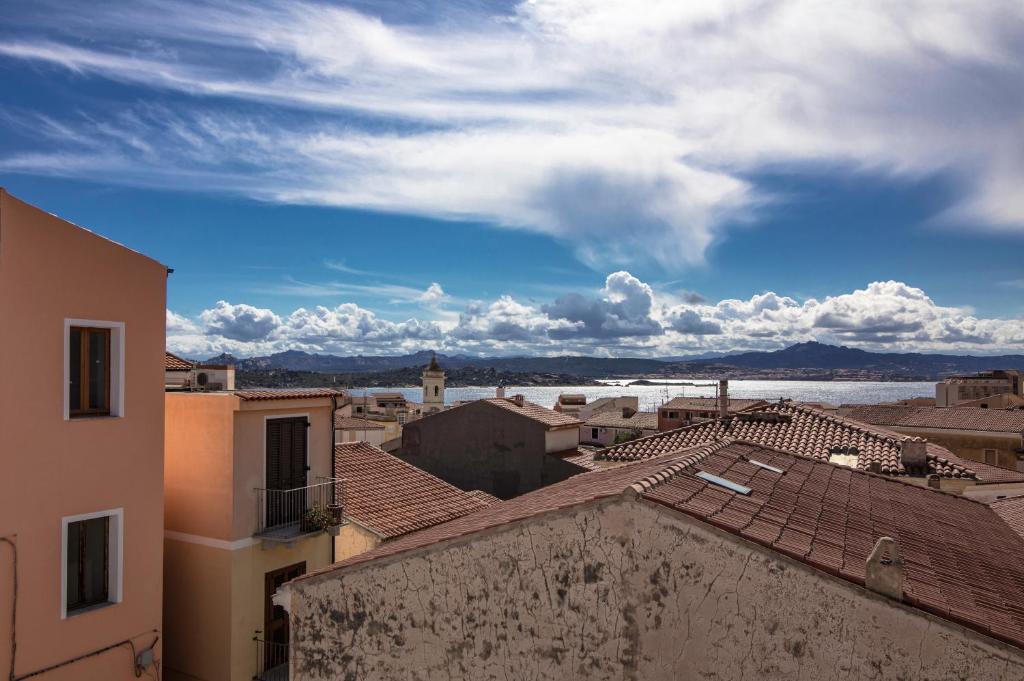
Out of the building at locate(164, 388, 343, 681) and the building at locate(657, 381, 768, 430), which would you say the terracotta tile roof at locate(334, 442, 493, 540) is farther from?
the building at locate(657, 381, 768, 430)

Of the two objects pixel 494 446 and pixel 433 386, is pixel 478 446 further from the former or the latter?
pixel 433 386

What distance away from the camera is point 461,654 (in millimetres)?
8320

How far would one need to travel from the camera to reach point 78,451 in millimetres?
12445

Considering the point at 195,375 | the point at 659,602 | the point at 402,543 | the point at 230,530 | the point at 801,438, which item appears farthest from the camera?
the point at 195,375

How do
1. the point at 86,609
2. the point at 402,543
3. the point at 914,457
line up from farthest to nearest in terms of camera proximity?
the point at 914,457
the point at 86,609
the point at 402,543

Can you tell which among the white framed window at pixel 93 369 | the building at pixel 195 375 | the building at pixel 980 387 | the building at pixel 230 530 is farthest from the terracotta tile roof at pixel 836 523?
the building at pixel 980 387

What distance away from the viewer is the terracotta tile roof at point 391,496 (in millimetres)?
18344

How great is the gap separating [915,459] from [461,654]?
1527cm

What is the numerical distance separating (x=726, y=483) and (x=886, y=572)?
3.28 m

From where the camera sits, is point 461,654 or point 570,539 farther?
point 461,654

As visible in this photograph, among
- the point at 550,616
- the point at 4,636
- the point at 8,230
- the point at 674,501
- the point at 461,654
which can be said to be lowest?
the point at 4,636

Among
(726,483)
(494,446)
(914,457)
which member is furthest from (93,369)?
(914,457)

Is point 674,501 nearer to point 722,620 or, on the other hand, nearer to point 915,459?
point 722,620

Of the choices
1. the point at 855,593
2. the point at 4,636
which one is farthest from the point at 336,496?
the point at 855,593
